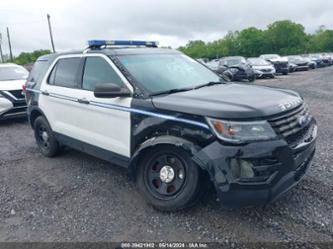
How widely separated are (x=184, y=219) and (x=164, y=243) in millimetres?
424

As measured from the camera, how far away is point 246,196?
2.86 metres

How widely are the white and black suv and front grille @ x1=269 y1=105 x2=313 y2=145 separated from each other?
10mm

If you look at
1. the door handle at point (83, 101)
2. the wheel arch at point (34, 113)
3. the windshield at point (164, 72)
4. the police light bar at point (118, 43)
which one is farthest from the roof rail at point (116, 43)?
the wheel arch at point (34, 113)

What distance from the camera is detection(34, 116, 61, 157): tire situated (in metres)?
5.14

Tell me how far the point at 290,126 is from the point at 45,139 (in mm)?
3996

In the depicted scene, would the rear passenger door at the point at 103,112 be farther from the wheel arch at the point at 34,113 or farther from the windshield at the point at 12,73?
the windshield at the point at 12,73

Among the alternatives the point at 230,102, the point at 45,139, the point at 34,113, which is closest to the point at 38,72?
the point at 34,113

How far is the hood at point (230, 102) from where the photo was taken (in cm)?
285

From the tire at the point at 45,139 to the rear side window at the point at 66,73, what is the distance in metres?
0.74

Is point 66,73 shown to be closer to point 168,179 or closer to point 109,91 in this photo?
point 109,91

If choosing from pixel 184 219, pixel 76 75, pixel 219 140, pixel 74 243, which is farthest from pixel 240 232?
pixel 76 75

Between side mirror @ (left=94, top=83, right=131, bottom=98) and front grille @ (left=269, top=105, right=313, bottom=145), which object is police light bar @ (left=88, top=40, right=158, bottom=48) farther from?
front grille @ (left=269, top=105, right=313, bottom=145)

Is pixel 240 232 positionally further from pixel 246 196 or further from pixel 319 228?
pixel 319 228

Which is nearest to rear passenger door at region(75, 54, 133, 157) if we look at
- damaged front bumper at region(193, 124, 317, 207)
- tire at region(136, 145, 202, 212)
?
tire at region(136, 145, 202, 212)
